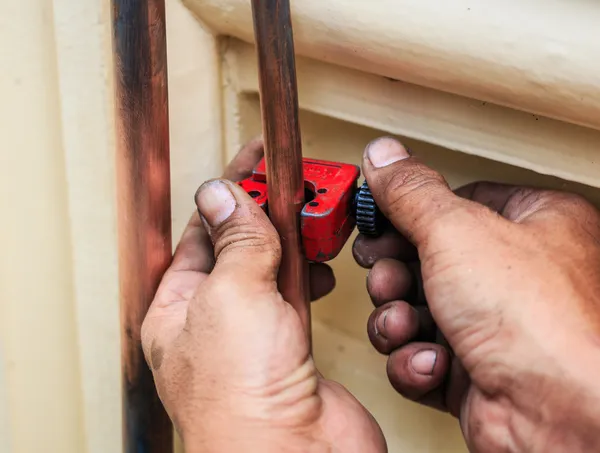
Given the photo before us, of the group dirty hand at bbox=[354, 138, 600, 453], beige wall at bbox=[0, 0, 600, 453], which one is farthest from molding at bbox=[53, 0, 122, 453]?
dirty hand at bbox=[354, 138, 600, 453]

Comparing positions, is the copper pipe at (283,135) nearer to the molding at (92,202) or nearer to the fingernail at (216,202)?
the fingernail at (216,202)

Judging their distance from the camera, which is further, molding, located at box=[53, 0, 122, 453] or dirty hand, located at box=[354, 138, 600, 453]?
molding, located at box=[53, 0, 122, 453]

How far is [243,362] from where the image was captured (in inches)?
19.5

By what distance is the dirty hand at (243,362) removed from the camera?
495 mm

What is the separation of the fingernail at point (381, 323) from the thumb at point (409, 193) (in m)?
0.07

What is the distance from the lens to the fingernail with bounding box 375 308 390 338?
57 centimetres

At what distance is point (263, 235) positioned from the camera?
1.70ft

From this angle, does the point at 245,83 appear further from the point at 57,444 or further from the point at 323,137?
the point at 57,444

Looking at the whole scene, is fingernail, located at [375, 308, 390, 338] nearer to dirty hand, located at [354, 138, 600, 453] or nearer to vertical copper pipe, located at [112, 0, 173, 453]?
dirty hand, located at [354, 138, 600, 453]

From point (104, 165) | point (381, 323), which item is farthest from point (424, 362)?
point (104, 165)

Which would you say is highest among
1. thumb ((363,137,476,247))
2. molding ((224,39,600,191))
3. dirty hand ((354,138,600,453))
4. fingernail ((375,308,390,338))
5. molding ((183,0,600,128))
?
molding ((183,0,600,128))

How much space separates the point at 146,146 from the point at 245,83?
0.47 ft

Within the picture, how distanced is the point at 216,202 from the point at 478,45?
0.20 metres

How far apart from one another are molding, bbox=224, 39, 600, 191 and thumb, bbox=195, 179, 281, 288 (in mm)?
116
